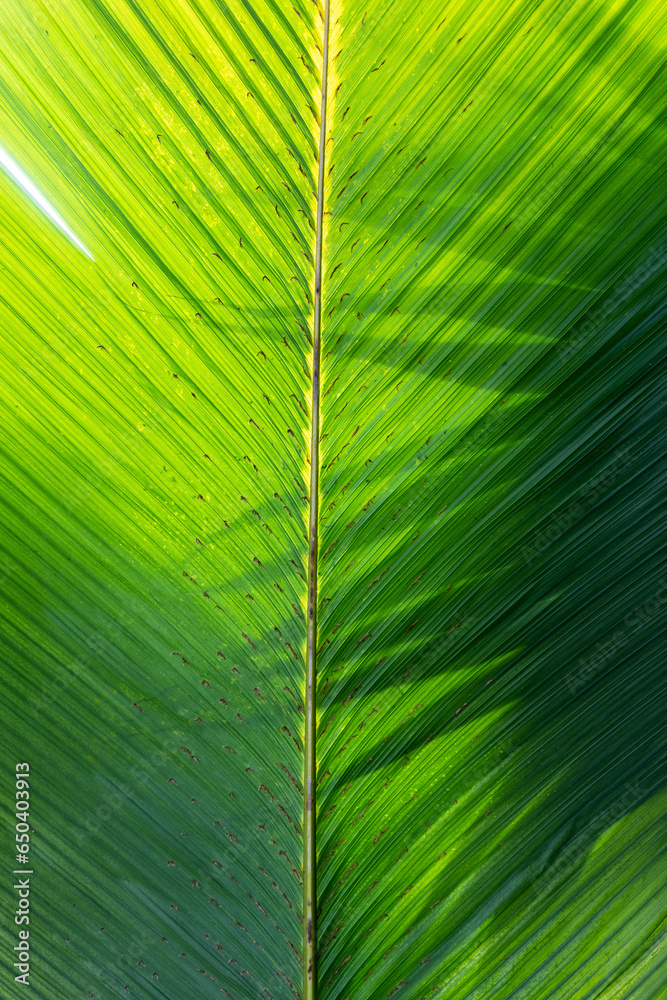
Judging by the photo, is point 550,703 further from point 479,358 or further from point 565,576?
point 479,358

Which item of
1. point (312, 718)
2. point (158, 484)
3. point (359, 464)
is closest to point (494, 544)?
point (359, 464)

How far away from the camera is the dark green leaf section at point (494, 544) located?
0.72m

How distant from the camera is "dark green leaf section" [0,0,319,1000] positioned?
2.43ft

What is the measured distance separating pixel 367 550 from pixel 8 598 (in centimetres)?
51

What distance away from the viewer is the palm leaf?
2.36 feet

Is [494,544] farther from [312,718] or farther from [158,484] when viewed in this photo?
[158,484]

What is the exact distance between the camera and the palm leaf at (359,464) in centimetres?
72

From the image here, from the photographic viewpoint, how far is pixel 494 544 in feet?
2.48

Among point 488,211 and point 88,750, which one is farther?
point 88,750

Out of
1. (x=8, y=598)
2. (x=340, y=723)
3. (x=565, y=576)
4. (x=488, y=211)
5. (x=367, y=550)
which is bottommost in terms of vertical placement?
(x=8, y=598)

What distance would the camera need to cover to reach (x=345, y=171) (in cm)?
72

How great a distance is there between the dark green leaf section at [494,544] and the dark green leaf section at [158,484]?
0.23 feet

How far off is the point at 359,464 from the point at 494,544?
0.20m

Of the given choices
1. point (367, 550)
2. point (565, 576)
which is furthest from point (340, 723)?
point (565, 576)
